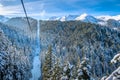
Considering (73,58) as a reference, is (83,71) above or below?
above

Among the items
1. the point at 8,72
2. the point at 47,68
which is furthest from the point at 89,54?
the point at 8,72

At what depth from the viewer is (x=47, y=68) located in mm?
44906

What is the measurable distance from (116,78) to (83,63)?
1594 cm

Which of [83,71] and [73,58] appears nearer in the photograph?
[83,71]

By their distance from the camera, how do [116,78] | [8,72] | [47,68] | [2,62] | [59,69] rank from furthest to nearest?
[47,68]
[59,69]
[8,72]
[2,62]
[116,78]

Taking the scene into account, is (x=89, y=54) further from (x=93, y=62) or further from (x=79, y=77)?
(x=79, y=77)

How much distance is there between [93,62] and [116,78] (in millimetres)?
171869

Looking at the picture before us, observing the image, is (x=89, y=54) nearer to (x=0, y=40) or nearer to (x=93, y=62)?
(x=93, y=62)

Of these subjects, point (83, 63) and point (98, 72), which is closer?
point (83, 63)

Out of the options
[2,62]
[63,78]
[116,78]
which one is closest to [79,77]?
[63,78]

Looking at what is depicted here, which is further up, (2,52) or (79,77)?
(2,52)

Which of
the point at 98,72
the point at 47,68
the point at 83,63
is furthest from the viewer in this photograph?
the point at 98,72

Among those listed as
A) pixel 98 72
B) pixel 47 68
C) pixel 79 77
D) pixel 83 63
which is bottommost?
pixel 98 72

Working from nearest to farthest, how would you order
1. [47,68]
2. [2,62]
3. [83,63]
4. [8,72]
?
[83,63] → [2,62] → [8,72] → [47,68]
